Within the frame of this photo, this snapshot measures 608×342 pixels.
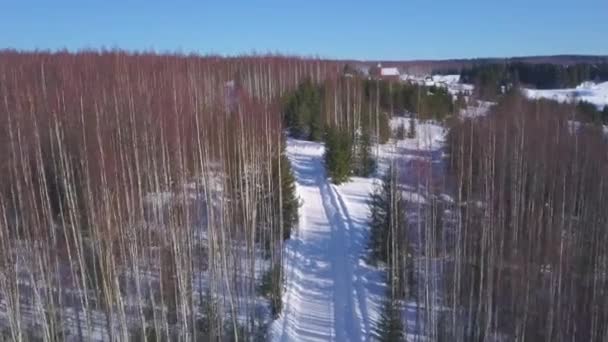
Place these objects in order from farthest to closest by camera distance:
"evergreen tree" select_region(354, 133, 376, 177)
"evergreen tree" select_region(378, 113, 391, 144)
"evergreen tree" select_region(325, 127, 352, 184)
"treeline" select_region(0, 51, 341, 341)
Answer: "evergreen tree" select_region(378, 113, 391, 144)
"evergreen tree" select_region(354, 133, 376, 177)
"evergreen tree" select_region(325, 127, 352, 184)
"treeline" select_region(0, 51, 341, 341)

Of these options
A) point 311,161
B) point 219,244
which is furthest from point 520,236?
point 311,161

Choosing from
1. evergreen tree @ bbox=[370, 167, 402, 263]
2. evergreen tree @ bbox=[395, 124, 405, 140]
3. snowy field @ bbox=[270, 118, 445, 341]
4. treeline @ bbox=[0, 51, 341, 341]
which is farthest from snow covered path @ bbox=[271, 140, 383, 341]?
evergreen tree @ bbox=[395, 124, 405, 140]

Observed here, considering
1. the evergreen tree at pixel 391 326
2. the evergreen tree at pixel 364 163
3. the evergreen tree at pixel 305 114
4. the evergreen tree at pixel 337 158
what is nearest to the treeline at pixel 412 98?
the evergreen tree at pixel 305 114

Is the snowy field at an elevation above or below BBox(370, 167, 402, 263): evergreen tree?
below

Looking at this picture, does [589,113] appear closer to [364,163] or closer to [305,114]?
[364,163]

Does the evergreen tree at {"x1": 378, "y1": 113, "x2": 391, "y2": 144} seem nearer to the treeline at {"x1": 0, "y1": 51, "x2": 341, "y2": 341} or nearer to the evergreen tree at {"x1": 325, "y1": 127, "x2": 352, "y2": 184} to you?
the evergreen tree at {"x1": 325, "y1": 127, "x2": 352, "y2": 184}

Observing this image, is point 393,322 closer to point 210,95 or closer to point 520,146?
point 520,146

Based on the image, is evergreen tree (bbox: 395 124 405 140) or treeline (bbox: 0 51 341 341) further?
evergreen tree (bbox: 395 124 405 140)
